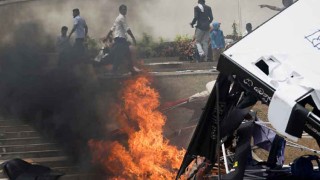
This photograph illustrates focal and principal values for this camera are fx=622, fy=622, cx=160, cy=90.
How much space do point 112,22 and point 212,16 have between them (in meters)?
2.90

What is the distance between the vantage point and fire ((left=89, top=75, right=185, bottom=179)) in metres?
9.65

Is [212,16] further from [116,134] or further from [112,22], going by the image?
[116,134]

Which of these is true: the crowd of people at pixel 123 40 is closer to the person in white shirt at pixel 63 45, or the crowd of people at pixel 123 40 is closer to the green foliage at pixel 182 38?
the person in white shirt at pixel 63 45

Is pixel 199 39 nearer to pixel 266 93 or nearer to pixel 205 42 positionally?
pixel 205 42

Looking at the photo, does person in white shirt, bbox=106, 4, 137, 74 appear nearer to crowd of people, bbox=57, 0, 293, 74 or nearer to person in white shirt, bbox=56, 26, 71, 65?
crowd of people, bbox=57, 0, 293, 74

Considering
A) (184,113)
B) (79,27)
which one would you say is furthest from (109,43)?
(184,113)

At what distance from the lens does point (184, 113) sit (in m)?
13.0

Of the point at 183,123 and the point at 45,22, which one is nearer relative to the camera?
the point at 183,123

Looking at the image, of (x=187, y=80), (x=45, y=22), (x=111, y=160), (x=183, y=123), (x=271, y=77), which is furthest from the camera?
(x=45, y=22)

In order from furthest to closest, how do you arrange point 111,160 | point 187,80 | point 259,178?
point 187,80 → point 111,160 → point 259,178

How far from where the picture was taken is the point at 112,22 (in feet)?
59.3

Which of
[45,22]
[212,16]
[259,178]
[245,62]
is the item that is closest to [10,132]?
[45,22]

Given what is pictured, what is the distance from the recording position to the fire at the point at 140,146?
965cm

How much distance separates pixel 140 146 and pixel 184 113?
2.78 meters
